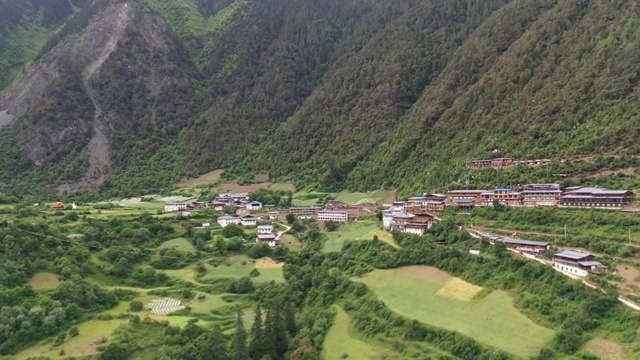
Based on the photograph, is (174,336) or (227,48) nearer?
(174,336)

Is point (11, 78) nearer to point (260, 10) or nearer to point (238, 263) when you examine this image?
point (260, 10)

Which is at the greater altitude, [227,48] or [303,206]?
[227,48]

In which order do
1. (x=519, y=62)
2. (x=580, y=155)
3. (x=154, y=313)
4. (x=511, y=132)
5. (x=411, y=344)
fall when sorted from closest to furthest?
1. (x=411, y=344)
2. (x=154, y=313)
3. (x=580, y=155)
4. (x=511, y=132)
5. (x=519, y=62)

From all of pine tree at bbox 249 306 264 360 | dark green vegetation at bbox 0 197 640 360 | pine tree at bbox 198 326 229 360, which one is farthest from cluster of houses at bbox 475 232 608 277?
pine tree at bbox 198 326 229 360

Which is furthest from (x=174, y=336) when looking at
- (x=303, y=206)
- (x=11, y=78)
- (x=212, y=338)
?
(x=11, y=78)

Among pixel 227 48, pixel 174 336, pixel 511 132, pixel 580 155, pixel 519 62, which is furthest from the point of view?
pixel 227 48

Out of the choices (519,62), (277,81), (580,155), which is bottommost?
(580,155)
